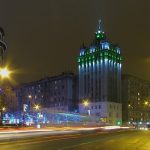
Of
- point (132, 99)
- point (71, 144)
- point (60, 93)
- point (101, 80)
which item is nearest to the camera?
point (71, 144)

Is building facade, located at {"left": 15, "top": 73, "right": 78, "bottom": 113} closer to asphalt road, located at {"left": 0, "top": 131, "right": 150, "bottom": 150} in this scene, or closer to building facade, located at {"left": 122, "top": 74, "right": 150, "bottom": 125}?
building facade, located at {"left": 122, "top": 74, "right": 150, "bottom": 125}

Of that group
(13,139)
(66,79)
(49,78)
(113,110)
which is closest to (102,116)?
(113,110)

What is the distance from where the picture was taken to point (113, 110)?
173500mm

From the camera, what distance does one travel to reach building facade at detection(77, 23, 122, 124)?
560 feet

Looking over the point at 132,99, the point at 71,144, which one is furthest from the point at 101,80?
the point at 71,144

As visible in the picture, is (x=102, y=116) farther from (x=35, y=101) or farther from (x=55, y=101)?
(x=35, y=101)

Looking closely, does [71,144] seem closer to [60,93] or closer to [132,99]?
[60,93]

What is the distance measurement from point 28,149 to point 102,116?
140312mm

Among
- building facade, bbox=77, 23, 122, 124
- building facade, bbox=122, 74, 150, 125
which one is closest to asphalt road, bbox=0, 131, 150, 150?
building facade, bbox=77, 23, 122, 124

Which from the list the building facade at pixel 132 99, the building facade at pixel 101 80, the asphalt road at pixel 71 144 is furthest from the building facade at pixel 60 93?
the asphalt road at pixel 71 144

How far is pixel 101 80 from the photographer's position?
17225cm

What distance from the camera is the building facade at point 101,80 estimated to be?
171 m

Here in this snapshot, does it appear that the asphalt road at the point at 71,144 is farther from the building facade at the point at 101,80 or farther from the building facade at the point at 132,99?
the building facade at the point at 132,99

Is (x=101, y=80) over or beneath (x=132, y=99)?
over
